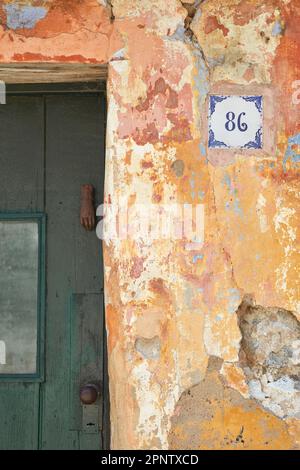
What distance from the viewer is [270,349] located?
2.42m

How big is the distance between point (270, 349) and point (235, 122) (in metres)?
0.68

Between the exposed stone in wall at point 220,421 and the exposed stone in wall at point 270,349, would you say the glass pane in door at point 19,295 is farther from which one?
the exposed stone in wall at point 270,349

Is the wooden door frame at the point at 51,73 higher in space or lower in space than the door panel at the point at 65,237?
higher

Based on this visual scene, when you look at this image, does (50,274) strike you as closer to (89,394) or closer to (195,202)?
(89,394)

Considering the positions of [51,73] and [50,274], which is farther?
[50,274]

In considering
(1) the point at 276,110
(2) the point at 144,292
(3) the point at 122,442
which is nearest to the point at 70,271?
(2) the point at 144,292

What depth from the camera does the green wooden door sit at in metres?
2.70

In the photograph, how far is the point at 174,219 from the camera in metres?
2.44

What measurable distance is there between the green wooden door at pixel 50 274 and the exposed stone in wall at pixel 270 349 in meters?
0.53

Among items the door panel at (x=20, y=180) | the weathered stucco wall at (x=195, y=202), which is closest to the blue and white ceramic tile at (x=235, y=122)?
the weathered stucco wall at (x=195, y=202)

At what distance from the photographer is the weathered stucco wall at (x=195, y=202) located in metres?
2.39

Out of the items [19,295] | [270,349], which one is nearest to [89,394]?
[19,295]

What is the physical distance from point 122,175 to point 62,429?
871mm
